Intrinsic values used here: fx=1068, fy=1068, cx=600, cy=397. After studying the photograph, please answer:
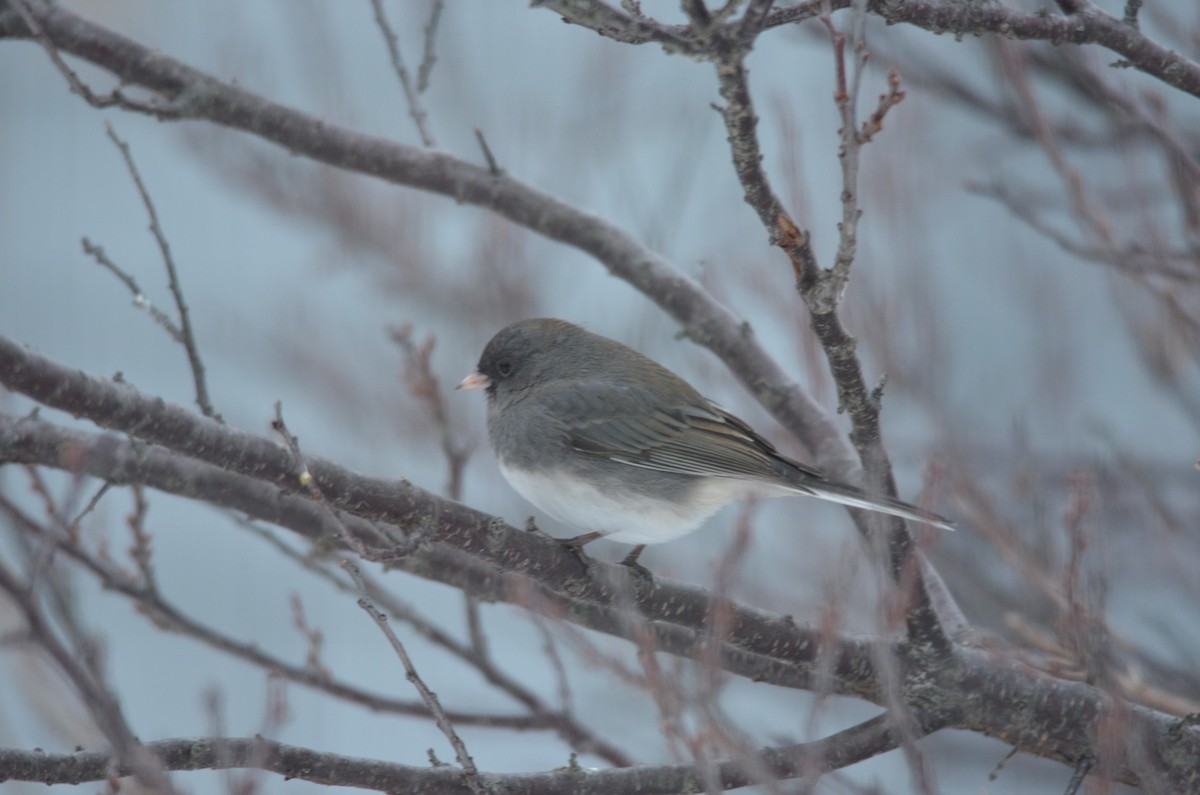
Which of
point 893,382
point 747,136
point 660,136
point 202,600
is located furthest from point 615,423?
point 202,600

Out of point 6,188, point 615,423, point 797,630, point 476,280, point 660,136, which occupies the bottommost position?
point 797,630

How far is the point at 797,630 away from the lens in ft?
5.90

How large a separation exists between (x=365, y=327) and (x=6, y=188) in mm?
2113

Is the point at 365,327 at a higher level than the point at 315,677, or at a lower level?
higher

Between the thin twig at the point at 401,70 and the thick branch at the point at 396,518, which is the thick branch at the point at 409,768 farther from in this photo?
the thin twig at the point at 401,70

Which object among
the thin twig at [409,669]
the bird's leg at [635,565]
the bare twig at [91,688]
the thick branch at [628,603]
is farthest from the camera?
the bird's leg at [635,565]

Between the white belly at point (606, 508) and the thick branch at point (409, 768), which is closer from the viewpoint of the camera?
the thick branch at point (409, 768)

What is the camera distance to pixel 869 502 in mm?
1739

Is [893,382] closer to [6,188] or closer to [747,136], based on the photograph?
[747,136]

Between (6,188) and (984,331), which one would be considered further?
(6,188)

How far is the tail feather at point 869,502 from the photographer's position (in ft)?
5.00

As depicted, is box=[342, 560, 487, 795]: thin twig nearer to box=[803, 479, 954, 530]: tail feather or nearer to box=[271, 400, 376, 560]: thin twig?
box=[271, 400, 376, 560]: thin twig

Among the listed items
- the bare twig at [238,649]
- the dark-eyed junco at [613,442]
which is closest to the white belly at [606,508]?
the dark-eyed junco at [613,442]

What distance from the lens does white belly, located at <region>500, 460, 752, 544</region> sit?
7.35 ft
